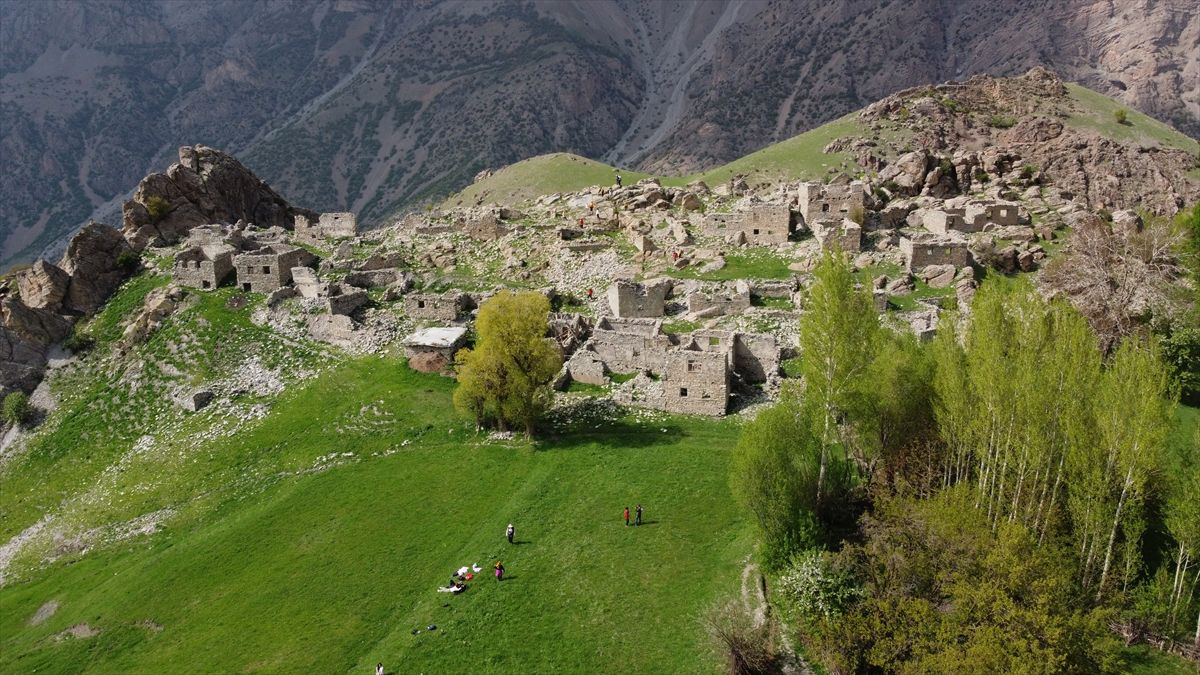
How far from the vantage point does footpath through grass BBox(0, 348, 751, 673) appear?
77.6 ft

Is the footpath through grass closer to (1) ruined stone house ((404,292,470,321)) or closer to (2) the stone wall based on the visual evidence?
(2) the stone wall

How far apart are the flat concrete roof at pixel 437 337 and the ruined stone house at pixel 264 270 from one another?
1359 cm

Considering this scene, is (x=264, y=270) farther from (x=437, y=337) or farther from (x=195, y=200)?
(x=195, y=200)

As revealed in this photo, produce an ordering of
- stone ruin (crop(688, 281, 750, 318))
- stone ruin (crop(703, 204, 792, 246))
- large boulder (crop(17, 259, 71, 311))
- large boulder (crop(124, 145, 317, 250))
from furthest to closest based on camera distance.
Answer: large boulder (crop(124, 145, 317, 250)) → stone ruin (crop(703, 204, 792, 246)) → large boulder (crop(17, 259, 71, 311)) → stone ruin (crop(688, 281, 750, 318))

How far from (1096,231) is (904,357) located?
90.6 feet

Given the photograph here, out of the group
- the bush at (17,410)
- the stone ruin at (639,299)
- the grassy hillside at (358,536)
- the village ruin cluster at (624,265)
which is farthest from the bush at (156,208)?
the stone ruin at (639,299)

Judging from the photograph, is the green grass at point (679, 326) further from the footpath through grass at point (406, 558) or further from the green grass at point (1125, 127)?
the green grass at point (1125, 127)

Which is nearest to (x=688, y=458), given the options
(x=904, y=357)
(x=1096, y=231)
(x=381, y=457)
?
(x=904, y=357)

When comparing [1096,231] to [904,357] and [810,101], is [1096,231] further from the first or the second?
[810,101]

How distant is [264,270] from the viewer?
5181 cm

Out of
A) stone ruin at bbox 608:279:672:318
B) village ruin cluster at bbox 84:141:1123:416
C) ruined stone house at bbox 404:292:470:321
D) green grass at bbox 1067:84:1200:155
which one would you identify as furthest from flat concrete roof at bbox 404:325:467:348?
green grass at bbox 1067:84:1200:155

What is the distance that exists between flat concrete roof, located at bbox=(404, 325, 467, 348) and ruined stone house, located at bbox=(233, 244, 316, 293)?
13.6 meters

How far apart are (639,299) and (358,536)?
886 inches

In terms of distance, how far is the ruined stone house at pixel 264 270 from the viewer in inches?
2031
